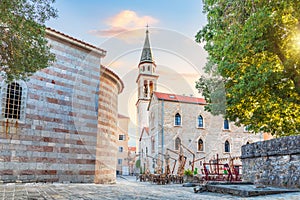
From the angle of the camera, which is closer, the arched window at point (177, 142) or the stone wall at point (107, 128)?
the stone wall at point (107, 128)

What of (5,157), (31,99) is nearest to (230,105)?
(31,99)

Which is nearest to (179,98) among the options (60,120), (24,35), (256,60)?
(256,60)

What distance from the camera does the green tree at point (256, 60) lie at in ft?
33.0

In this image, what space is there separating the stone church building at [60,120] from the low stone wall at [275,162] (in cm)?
736

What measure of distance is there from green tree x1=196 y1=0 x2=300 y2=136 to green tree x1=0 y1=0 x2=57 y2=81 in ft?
21.3

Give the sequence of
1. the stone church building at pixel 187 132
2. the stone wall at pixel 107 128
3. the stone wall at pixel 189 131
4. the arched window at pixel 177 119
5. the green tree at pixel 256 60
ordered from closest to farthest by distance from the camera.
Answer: the green tree at pixel 256 60
the stone wall at pixel 107 128
the stone church building at pixel 187 132
the stone wall at pixel 189 131
the arched window at pixel 177 119

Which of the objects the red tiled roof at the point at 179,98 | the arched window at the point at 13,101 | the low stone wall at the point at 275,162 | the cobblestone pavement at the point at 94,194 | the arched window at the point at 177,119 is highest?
the red tiled roof at the point at 179,98

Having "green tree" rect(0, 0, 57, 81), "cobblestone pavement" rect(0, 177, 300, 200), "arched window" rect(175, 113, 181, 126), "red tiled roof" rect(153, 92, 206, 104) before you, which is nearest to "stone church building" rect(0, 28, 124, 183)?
"cobblestone pavement" rect(0, 177, 300, 200)

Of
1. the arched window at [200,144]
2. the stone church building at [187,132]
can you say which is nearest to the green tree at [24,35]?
the stone church building at [187,132]

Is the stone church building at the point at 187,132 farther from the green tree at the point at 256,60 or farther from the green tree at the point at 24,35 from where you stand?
the green tree at the point at 24,35

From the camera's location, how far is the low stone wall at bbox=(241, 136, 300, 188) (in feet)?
27.8

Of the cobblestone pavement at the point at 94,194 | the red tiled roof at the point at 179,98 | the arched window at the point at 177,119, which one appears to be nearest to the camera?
the cobblestone pavement at the point at 94,194

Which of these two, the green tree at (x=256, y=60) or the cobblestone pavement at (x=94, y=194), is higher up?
the green tree at (x=256, y=60)

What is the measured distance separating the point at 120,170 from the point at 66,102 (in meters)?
39.1
